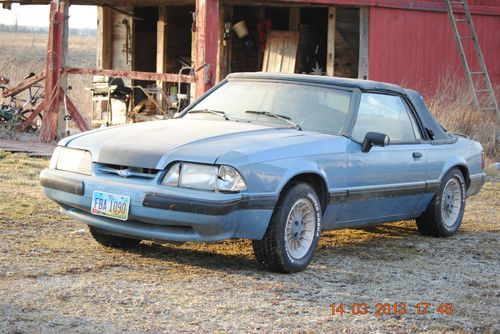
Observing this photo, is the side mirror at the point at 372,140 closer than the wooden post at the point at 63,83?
Yes

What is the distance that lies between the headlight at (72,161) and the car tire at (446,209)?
3.25 m

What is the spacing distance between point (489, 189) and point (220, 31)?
8243 millimetres

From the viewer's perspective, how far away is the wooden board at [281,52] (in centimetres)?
1868

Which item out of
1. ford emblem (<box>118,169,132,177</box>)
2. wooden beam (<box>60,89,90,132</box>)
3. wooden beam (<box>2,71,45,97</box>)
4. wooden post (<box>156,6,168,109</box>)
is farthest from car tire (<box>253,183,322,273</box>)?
wooden post (<box>156,6,168,109</box>)

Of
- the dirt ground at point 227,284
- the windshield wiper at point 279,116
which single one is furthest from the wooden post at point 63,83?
the windshield wiper at point 279,116

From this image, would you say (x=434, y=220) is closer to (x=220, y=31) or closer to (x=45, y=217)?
(x=45, y=217)

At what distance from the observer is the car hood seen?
6348 millimetres

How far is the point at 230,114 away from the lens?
7.63 meters

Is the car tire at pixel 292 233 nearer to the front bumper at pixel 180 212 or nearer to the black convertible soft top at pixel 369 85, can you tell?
the front bumper at pixel 180 212

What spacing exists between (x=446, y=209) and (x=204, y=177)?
3.26 m

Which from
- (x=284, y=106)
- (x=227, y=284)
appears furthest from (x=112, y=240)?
(x=284, y=106)

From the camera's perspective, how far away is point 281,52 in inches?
742

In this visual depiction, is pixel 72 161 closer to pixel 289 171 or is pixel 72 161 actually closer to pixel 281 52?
pixel 289 171

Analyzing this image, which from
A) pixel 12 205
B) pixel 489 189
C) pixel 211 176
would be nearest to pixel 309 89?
pixel 211 176
